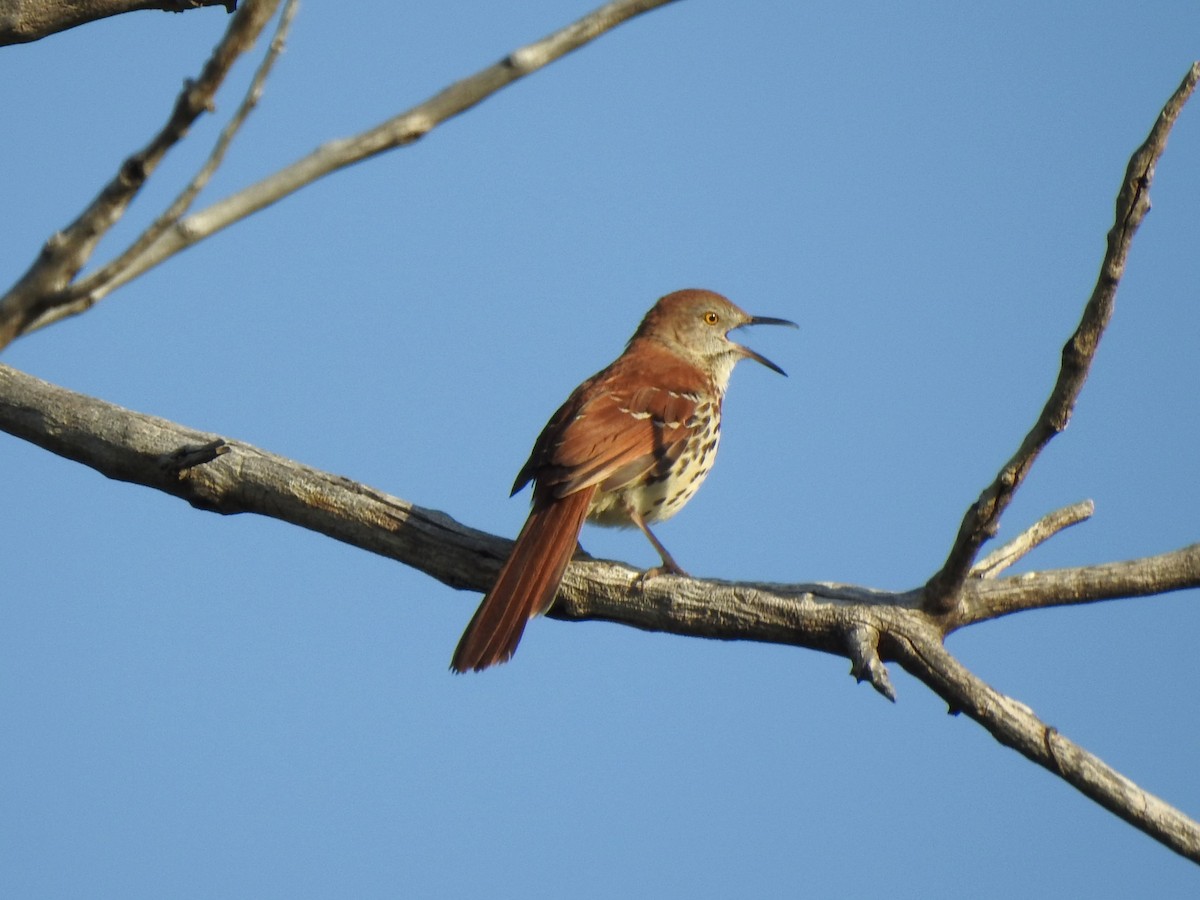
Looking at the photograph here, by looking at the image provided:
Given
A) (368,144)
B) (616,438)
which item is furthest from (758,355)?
(368,144)

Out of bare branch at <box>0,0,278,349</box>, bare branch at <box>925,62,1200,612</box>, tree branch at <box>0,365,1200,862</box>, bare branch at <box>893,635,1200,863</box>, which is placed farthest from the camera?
tree branch at <box>0,365,1200,862</box>

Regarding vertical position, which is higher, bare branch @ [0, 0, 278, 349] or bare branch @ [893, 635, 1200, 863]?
bare branch @ [893, 635, 1200, 863]

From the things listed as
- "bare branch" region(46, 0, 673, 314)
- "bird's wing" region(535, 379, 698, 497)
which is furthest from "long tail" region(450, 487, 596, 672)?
"bare branch" region(46, 0, 673, 314)

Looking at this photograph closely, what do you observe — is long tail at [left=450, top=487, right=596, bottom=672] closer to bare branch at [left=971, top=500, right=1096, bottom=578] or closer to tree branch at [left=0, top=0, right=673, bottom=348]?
bare branch at [left=971, top=500, right=1096, bottom=578]

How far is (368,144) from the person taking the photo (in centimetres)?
175

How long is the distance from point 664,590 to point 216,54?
2.78 meters

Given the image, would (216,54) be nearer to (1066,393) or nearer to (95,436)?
(1066,393)

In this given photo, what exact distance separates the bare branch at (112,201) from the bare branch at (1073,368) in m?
1.90

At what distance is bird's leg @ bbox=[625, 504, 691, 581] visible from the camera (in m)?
4.22

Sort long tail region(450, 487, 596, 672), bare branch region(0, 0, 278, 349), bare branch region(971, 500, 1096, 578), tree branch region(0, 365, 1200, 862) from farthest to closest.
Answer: long tail region(450, 487, 596, 672)
bare branch region(971, 500, 1096, 578)
tree branch region(0, 365, 1200, 862)
bare branch region(0, 0, 278, 349)

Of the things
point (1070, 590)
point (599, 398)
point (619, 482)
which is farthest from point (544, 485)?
point (1070, 590)

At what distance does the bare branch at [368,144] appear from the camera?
5.32 ft

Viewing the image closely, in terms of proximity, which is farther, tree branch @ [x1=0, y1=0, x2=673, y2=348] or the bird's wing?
the bird's wing

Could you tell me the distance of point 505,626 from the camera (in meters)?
4.25
